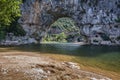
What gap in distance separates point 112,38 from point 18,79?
86850 mm

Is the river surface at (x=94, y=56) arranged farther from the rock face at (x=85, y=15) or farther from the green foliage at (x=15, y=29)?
the rock face at (x=85, y=15)

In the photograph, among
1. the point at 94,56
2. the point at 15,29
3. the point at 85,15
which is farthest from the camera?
the point at 85,15

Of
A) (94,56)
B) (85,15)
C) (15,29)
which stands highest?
(85,15)

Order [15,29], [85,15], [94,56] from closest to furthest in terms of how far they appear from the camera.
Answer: [94,56] < [15,29] < [85,15]

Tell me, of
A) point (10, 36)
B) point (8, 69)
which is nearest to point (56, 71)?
point (8, 69)

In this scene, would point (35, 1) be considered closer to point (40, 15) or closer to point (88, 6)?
point (40, 15)

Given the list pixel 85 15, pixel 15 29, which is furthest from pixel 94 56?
pixel 85 15

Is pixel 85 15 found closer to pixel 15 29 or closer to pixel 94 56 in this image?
pixel 15 29

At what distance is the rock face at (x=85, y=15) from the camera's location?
336 feet

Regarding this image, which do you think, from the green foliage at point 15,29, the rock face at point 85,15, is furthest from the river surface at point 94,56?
the rock face at point 85,15

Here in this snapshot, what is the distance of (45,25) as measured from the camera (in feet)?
361

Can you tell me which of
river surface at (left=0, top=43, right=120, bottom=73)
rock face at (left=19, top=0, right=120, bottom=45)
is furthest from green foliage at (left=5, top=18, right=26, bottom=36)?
river surface at (left=0, top=43, right=120, bottom=73)

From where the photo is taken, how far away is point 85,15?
10569 cm

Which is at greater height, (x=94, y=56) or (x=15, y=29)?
(x=15, y=29)
